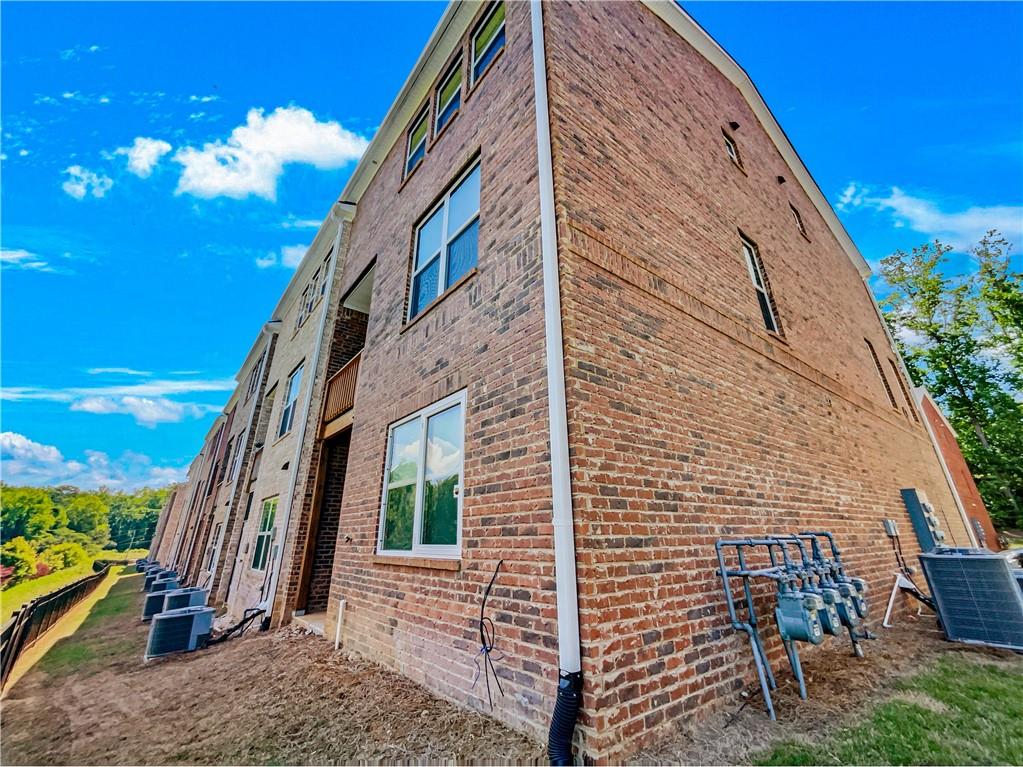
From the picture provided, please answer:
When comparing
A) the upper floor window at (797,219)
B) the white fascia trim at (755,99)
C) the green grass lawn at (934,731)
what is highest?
the white fascia trim at (755,99)

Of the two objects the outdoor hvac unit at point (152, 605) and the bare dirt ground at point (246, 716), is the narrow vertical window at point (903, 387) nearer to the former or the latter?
the bare dirt ground at point (246, 716)

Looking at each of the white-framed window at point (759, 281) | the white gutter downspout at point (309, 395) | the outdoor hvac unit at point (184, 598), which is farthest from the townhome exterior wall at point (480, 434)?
the outdoor hvac unit at point (184, 598)

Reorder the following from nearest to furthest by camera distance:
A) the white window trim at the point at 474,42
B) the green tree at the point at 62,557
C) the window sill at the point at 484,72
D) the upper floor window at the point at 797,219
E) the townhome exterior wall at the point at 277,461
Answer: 1. the window sill at the point at 484,72
2. the white window trim at the point at 474,42
3. the townhome exterior wall at the point at 277,461
4. the upper floor window at the point at 797,219
5. the green tree at the point at 62,557

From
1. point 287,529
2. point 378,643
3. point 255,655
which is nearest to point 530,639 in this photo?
point 378,643

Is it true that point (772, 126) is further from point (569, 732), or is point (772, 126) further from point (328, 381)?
point (569, 732)

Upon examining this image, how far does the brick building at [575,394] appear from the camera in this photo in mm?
3154

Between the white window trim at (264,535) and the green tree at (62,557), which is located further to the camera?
the green tree at (62,557)

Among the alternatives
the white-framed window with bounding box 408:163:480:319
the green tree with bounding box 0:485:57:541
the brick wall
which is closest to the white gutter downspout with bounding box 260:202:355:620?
the brick wall

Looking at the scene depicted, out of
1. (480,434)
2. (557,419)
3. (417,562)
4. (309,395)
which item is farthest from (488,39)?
(417,562)

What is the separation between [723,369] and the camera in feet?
16.9

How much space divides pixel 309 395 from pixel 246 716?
662 cm

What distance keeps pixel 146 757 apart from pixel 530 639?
306 centimetres

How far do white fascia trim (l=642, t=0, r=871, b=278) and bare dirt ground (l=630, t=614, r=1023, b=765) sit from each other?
1016cm

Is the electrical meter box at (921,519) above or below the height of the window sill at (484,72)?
below
